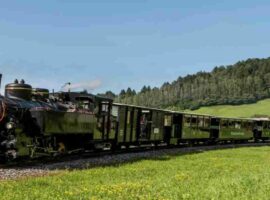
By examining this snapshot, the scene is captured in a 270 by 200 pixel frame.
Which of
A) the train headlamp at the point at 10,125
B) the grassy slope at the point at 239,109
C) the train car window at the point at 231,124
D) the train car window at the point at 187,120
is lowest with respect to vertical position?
the train headlamp at the point at 10,125

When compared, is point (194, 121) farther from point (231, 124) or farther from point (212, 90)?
point (212, 90)

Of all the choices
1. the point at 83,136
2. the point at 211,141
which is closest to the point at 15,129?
the point at 83,136

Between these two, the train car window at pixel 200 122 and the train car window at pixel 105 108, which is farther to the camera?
the train car window at pixel 200 122

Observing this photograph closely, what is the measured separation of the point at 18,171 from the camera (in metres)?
19.2

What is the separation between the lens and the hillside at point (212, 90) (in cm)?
13862

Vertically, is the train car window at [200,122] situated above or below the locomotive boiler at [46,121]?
above

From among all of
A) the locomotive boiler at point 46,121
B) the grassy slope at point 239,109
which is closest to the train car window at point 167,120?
the locomotive boiler at point 46,121

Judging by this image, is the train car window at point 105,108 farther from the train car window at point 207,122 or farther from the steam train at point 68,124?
the train car window at point 207,122

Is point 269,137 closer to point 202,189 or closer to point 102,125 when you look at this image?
point 102,125

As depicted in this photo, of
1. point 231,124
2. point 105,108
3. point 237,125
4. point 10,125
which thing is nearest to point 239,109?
point 237,125

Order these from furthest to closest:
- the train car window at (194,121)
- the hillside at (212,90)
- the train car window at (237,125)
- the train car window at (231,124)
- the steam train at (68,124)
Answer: the hillside at (212,90) < the train car window at (237,125) < the train car window at (231,124) < the train car window at (194,121) < the steam train at (68,124)

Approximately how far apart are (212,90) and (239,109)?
63.4ft

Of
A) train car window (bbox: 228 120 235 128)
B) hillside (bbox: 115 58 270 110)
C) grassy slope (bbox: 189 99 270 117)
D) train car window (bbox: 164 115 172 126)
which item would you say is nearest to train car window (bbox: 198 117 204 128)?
train car window (bbox: 164 115 172 126)

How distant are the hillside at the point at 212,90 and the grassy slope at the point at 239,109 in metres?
2.12
